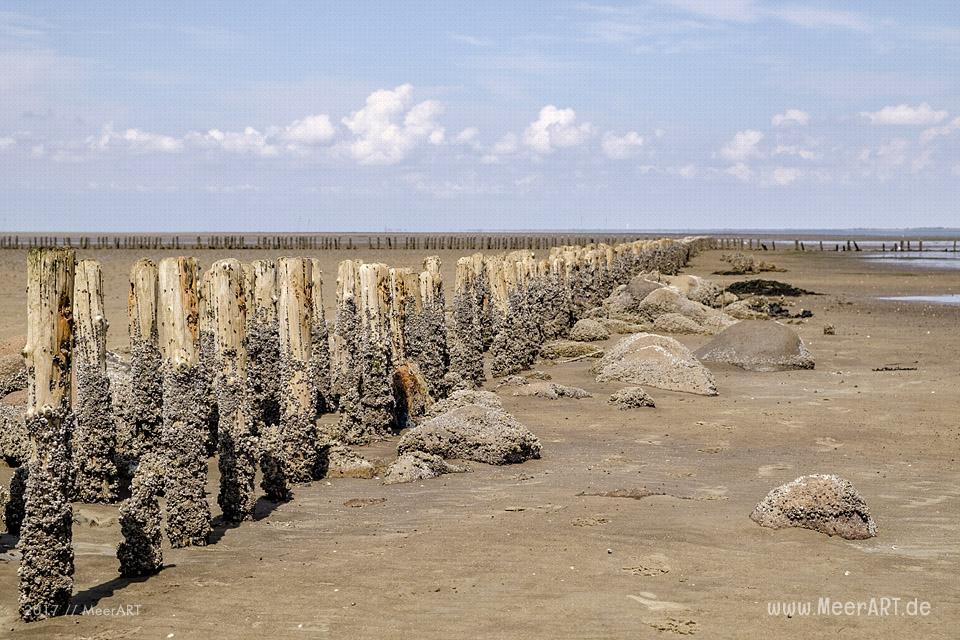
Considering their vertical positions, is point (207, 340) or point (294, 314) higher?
point (294, 314)

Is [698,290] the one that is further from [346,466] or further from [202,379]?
[202,379]

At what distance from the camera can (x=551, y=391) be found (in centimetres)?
1931

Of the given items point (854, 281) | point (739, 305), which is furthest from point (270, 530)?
point (854, 281)

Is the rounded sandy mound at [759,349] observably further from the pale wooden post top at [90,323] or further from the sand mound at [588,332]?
the pale wooden post top at [90,323]

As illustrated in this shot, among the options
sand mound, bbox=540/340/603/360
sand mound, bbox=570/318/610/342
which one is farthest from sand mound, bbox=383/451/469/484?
sand mound, bbox=570/318/610/342

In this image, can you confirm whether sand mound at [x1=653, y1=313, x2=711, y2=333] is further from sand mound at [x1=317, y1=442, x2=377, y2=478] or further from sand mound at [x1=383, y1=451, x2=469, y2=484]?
sand mound at [x1=317, y1=442, x2=377, y2=478]

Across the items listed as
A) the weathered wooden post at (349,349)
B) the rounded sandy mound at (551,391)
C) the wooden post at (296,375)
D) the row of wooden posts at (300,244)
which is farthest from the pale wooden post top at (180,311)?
the row of wooden posts at (300,244)

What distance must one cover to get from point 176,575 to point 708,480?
695cm

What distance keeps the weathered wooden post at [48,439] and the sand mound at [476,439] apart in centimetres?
624

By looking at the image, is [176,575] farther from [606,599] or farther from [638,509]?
[638,509]

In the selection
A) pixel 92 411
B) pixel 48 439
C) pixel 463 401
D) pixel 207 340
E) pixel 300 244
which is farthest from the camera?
pixel 300 244

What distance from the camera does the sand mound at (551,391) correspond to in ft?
63.2

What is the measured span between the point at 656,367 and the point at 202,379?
1148 cm

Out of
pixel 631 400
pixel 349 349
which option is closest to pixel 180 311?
pixel 349 349
